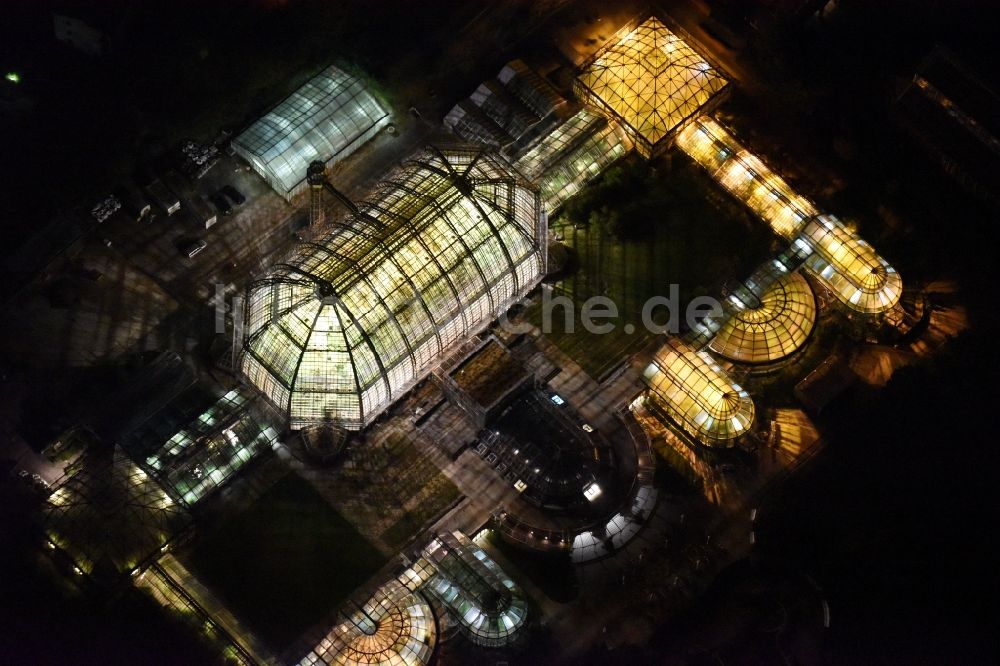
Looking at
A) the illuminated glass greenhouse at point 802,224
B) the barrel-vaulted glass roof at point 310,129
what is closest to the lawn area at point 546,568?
the illuminated glass greenhouse at point 802,224

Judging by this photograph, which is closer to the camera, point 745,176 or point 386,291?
point 386,291

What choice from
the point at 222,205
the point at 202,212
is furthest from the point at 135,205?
the point at 222,205

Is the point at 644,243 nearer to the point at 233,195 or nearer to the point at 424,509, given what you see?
the point at 424,509

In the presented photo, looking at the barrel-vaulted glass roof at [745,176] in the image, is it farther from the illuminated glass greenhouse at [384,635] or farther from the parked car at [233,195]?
the illuminated glass greenhouse at [384,635]

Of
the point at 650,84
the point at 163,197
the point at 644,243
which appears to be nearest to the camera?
the point at 163,197

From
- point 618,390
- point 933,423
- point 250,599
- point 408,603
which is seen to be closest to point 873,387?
point 933,423

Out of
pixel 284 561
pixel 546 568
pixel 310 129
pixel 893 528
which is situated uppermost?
pixel 310 129

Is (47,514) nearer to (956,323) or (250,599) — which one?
(250,599)
